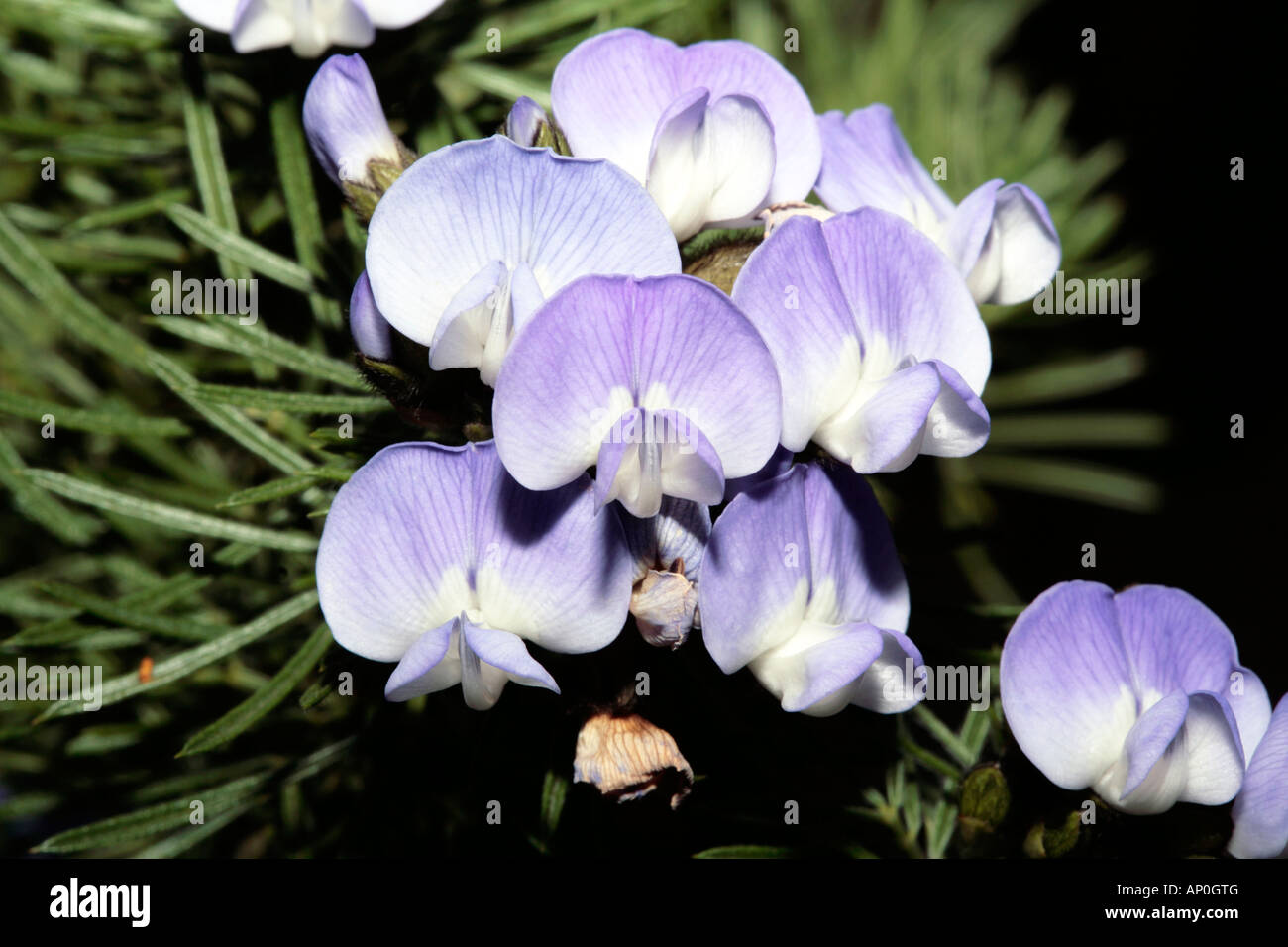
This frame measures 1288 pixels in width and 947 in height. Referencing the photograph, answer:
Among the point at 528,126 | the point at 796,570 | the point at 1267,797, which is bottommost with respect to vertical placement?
the point at 1267,797

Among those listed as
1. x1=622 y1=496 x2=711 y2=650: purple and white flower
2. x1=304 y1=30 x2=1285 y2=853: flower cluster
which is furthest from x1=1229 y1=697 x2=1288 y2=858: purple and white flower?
x1=622 y1=496 x2=711 y2=650: purple and white flower

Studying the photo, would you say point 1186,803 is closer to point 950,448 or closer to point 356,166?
point 950,448

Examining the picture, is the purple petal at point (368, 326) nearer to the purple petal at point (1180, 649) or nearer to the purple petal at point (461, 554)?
the purple petal at point (461, 554)

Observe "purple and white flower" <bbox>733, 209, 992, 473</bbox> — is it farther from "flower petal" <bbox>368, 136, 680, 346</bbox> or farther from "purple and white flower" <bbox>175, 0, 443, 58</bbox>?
"purple and white flower" <bbox>175, 0, 443, 58</bbox>

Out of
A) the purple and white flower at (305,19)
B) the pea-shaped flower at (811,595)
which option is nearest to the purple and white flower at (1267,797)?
the pea-shaped flower at (811,595)

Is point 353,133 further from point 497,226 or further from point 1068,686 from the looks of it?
point 1068,686

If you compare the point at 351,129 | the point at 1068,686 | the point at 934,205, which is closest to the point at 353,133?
the point at 351,129
